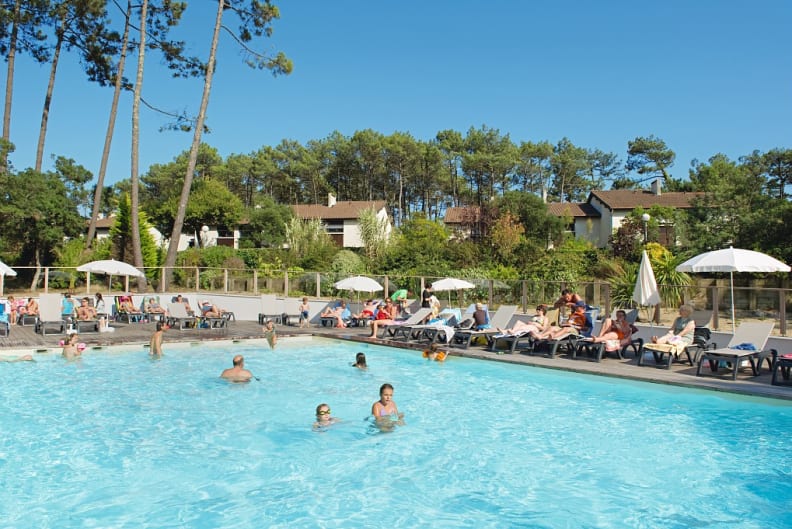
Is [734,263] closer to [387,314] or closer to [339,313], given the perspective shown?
[387,314]

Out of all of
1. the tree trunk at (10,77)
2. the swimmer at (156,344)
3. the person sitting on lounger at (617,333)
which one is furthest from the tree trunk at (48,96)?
the person sitting on lounger at (617,333)

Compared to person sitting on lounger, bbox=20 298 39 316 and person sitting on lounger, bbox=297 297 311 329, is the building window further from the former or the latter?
person sitting on lounger, bbox=20 298 39 316

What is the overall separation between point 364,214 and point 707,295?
22.0m

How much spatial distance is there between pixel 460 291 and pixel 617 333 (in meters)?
6.19

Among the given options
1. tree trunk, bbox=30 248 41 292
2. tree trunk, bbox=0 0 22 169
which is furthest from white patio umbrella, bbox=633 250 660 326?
tree trunk, bbox=0 0 22 169

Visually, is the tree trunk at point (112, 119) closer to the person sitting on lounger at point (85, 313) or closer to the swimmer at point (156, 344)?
the person sitting on lounger at point (85, 313)

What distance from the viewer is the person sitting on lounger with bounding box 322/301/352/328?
17.9 m

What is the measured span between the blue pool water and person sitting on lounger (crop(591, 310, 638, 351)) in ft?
4.25

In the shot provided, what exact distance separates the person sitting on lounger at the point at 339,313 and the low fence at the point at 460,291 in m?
1.45

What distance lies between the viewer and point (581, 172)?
6247 cm

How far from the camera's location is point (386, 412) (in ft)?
27.2

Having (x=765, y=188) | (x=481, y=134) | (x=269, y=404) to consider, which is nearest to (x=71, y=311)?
(x=269, y=404)

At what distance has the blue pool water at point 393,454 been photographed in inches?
226

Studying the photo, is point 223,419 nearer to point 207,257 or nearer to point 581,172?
point 207,257
